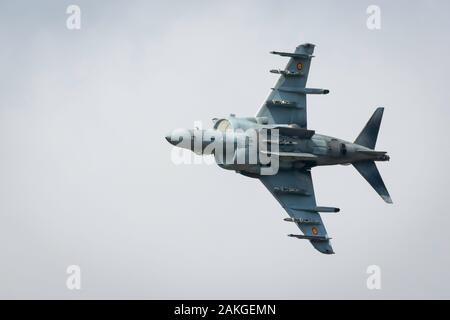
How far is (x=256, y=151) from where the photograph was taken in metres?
83.9

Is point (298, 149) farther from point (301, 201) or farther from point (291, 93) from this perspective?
point (291, 93)

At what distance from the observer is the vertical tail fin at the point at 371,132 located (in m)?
86.1

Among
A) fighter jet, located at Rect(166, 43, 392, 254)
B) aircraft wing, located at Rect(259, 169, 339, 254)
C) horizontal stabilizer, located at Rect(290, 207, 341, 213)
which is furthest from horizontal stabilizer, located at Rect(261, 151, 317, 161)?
horizontal stabilizer, located at Rect(290, 207, 341, 213)

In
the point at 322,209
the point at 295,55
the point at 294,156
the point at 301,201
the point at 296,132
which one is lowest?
the point at 322,209

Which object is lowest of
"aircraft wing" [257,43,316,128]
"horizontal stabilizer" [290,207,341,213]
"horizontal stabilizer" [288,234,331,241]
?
"horizontal stabilizer" [288,234,331,241]

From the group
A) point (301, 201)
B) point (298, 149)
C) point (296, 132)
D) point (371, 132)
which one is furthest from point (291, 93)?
point (301, 201)

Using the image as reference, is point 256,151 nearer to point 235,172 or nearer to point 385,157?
point 235,172

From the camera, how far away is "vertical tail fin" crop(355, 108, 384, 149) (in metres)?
86.1

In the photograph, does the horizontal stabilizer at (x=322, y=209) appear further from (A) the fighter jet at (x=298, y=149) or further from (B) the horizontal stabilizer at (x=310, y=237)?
(B) the horizontal stabilizer at (x=310, y=237)

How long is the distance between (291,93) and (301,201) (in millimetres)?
6173

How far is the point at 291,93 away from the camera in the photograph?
285 ft

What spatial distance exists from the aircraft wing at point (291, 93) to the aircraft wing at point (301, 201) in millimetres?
3048

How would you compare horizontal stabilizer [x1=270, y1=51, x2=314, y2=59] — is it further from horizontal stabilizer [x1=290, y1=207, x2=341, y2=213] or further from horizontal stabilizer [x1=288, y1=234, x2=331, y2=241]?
horizontal stabilizer [x1=288, y1=234, x2=331, y2=241]

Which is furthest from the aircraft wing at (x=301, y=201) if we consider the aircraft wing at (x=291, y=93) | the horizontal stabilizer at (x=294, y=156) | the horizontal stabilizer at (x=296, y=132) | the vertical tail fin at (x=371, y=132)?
the vertical tail fin at (x=371, y=132)
